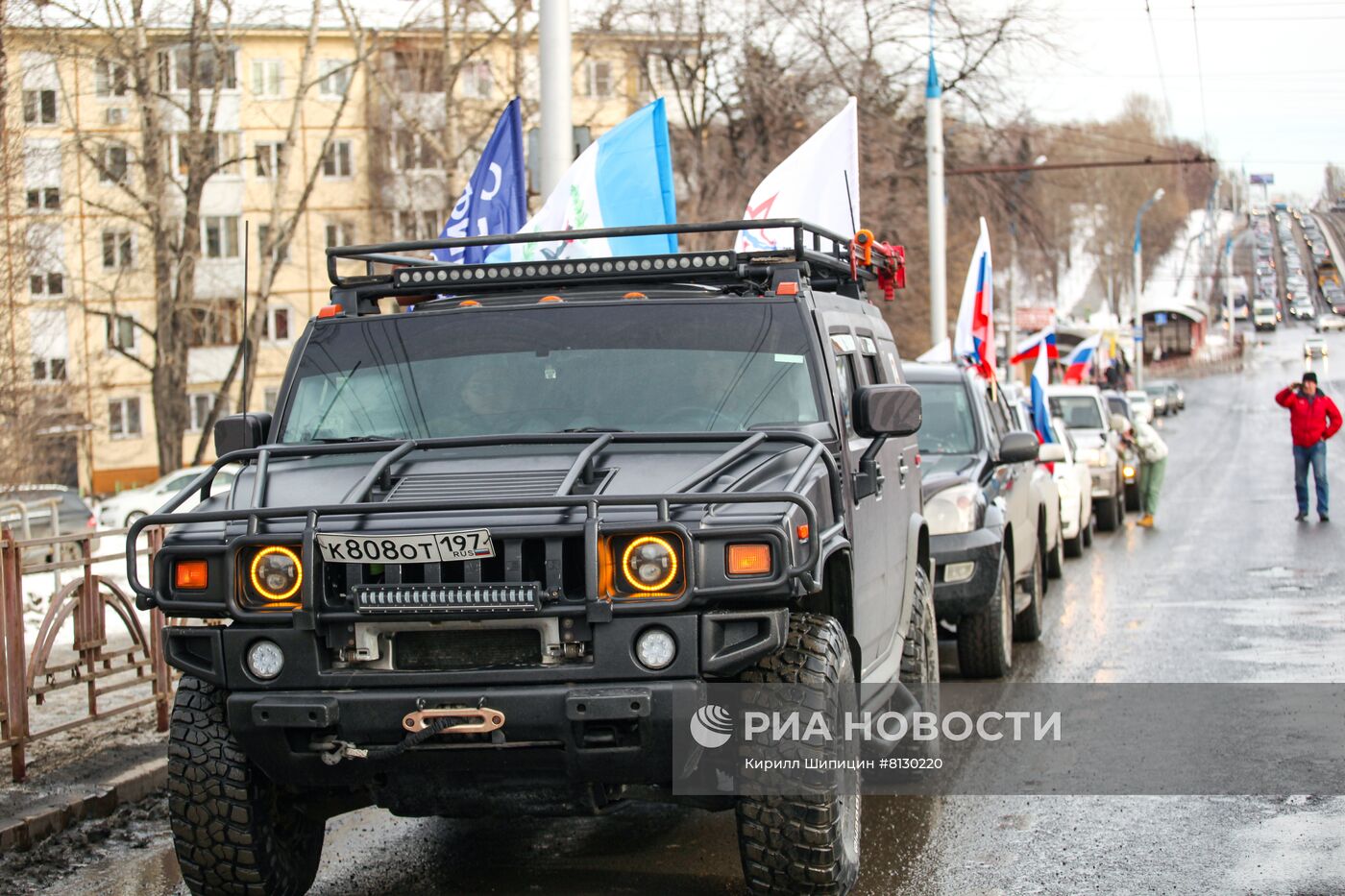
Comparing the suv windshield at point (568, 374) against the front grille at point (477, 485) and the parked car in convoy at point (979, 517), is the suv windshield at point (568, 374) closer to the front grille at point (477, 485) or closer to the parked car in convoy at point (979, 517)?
the front grille at point (477, 485)

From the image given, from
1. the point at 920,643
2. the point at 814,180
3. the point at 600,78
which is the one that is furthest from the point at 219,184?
the point at 920,643

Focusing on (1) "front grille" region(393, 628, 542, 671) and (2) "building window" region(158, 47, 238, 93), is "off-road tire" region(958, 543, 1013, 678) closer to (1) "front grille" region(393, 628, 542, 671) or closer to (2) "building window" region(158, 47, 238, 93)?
(1) "front grille" region(393, 628, 542, 671)

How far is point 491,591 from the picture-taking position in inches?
195

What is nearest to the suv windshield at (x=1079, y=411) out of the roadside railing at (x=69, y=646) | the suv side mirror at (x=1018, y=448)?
the suv side mirror at (x=1018, y=448)

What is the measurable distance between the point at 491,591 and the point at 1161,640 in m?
7.87

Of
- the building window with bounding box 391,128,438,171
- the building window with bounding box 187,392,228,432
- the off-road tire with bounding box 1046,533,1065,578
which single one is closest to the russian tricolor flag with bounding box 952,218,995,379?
the off-road tire with bounding box 1046,533,1065,578

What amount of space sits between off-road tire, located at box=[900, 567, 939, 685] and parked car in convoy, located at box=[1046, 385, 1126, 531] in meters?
13.0

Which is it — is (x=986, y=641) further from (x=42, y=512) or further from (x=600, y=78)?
(x=600, y=78)

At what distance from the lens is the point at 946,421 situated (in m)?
12.2

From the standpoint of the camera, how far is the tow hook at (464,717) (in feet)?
16.3

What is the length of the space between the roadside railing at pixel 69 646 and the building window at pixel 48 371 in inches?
370

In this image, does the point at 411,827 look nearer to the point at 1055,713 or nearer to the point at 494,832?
the point at 494,832

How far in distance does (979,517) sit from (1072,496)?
8118mm

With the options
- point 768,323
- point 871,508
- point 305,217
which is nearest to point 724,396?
point 768,323
